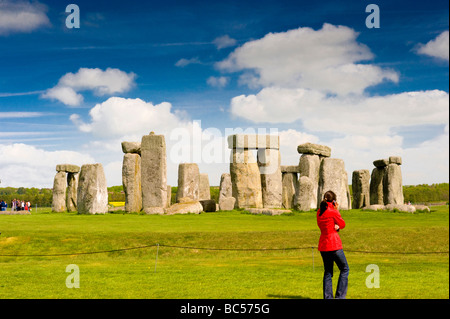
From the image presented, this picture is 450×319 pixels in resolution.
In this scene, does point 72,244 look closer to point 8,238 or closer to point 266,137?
point 8,238

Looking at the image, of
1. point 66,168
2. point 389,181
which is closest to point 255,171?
point 389,181

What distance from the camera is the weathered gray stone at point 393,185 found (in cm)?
2702

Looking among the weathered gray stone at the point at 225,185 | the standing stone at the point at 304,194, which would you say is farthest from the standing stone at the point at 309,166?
the weathered gray stone at the point at 225,185

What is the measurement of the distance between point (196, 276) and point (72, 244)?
225 inches

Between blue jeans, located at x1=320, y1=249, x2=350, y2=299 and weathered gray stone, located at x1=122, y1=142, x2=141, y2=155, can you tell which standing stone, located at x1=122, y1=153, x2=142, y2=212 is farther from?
blue jeans, located at x1=320, y1=249, x2=350, y2=299

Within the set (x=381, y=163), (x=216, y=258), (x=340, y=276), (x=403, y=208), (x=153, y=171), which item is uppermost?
(x=381, y=163)

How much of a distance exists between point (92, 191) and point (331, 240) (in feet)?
57.9

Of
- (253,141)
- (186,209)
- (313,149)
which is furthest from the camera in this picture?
(313,149)

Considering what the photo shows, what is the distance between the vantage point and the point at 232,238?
1462 cm

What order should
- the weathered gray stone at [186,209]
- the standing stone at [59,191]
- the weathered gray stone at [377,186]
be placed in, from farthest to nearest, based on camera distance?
the weathered gray stone at [377,186] < the standing stone at [59,191] < the weathered gray stone at [186,209]

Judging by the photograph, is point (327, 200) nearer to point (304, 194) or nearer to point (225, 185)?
point (304, 194)

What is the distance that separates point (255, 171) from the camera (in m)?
26.4

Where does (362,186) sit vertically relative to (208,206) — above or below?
above

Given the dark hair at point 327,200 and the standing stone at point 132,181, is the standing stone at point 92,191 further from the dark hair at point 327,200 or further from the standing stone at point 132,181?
the dark hair at point 327,200
